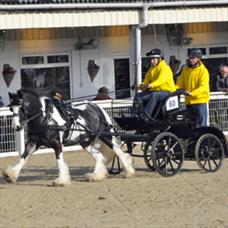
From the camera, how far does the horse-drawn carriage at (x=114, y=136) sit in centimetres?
1255

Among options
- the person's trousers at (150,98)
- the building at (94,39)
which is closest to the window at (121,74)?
the building at (94,39)

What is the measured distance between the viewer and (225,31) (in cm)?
2322

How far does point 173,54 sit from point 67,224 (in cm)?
1285

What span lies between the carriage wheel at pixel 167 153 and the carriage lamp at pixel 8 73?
7330 mm

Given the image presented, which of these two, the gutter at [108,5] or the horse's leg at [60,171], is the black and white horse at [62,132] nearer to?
the horse's leg at [60,171]

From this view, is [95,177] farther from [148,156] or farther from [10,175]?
[10,175]

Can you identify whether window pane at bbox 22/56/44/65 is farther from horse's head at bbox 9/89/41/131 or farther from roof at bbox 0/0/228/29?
horse's head at bbox 9/89/41/131

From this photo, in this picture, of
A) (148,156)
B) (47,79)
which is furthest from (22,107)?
(47,79)

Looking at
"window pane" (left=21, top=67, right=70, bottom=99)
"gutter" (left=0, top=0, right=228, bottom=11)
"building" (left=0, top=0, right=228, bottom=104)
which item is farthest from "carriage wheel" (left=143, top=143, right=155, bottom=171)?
"window pane" (left=21, top=67, right=70, bottom=99)

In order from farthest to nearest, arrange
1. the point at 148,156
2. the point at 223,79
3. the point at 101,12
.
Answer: the point at 223,79, the point at 101,12, the point at 148,156

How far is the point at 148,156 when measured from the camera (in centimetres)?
1357

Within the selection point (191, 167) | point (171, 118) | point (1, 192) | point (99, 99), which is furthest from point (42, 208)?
point (99, 99)

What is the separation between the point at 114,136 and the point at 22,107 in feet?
5.63

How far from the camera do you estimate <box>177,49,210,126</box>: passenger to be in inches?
553
